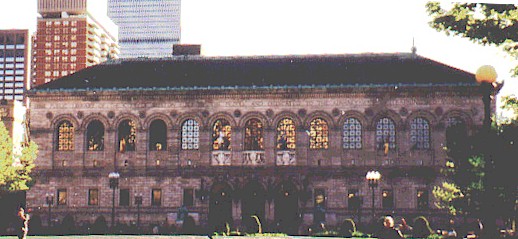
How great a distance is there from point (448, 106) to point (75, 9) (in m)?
139

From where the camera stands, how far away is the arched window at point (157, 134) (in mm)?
48281

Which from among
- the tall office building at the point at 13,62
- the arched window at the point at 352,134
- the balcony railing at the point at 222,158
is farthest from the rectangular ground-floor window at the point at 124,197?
the tall office building at the point at 13,62

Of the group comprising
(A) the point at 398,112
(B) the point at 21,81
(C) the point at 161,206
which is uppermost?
(B) the point at 21,81

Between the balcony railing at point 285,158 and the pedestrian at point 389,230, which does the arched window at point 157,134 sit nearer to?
the balcony railing at point 285,158

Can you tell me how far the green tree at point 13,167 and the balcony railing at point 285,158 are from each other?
1571cm

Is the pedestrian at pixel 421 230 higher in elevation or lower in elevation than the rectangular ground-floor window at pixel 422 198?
lower

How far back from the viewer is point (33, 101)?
162 ft

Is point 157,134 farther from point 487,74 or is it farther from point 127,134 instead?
point 487,74

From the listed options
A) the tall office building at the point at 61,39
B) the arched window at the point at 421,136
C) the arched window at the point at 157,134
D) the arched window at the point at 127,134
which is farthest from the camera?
the tall office building at the point at 61,39

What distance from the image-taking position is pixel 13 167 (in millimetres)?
46625

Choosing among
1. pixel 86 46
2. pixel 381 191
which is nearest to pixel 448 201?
pixel 381 191

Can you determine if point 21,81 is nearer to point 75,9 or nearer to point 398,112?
point 75,9

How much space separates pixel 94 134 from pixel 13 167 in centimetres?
558

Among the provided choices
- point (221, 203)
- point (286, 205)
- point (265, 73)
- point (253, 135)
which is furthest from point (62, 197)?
point (265, 73)
